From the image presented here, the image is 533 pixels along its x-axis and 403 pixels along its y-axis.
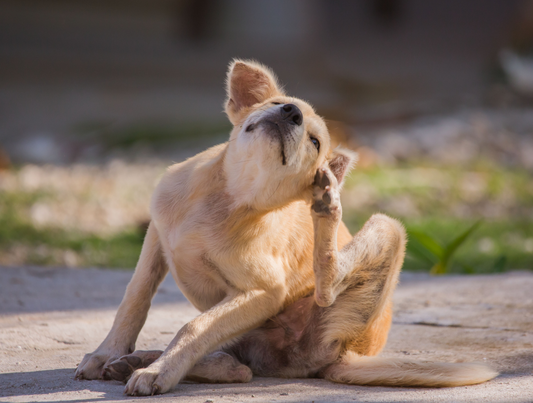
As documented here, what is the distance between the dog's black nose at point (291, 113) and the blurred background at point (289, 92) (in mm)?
2583

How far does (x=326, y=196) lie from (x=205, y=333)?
2.58 feet

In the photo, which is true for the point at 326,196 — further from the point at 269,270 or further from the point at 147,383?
the point at 147,383

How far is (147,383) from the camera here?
263 centimetres

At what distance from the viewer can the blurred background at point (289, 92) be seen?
6.86m

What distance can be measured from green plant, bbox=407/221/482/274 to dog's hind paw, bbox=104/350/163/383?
9.28 ft

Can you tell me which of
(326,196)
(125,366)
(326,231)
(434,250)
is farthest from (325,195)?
(434,250)

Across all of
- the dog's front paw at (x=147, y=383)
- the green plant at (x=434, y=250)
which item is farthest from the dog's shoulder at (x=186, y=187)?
the green plant at (x=434, y=250)

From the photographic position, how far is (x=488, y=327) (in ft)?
12.6

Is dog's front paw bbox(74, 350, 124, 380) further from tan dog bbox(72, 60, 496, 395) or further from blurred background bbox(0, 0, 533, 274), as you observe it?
blurred background bbox(0, 0, 533, 274)

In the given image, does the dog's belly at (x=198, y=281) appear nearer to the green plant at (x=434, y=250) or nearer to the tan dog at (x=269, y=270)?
the tan dog at (x=269, y=270)

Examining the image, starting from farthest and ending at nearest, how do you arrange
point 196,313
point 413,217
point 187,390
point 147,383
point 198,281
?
1. point 413,217
2. point 196,313
3. point 198,281
4. point 187,390
5. point 147,383

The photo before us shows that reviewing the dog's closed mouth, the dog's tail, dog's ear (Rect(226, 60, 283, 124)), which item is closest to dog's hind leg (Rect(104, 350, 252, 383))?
the dog's tail

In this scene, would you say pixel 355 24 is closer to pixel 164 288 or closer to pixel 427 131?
pixel 427 131

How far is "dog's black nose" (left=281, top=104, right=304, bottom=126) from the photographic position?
9.78ft
